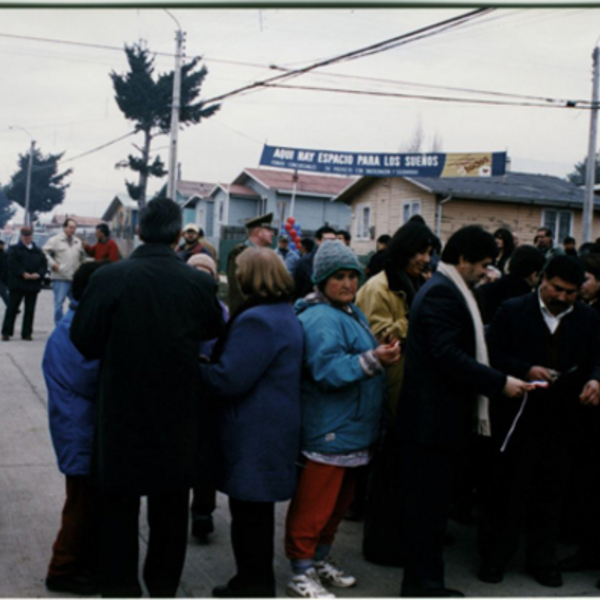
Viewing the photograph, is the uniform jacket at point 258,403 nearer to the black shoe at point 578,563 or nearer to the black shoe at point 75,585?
the black shoe at point 75,585

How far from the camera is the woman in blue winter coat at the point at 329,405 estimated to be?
4133 mm

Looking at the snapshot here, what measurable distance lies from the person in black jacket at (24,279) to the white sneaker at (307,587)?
10.2 m

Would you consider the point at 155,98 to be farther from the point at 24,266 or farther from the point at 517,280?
the point at 517,280

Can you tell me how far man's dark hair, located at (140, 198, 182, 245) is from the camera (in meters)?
3.89

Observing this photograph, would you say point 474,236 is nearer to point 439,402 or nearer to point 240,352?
point 439,402

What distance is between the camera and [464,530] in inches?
224

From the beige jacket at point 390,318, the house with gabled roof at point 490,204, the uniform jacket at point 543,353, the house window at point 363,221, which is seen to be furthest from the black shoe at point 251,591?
the house window at point 363,221

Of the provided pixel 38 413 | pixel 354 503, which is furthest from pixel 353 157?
pixel 354 503

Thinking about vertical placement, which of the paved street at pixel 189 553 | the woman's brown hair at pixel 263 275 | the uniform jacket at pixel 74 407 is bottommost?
the paved street at pixel 189 553

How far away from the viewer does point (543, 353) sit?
4.63m

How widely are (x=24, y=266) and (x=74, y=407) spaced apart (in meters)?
10.1

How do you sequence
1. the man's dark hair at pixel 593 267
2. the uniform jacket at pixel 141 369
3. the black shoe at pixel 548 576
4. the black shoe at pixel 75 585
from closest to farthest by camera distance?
the uniform jacket at pixel 141 369 → the black shoe at pixel 75 585 → the black shoe at pixel 548 576 → the man's dark hair at pixel 593 267

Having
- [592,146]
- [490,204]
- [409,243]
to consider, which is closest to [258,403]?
[409,243]

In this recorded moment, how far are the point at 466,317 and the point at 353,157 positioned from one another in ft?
81.7
